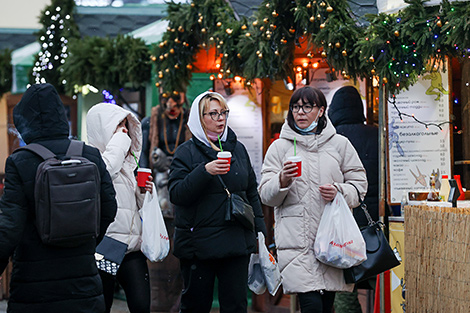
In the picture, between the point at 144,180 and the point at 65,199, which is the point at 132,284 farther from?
the point at 65,199

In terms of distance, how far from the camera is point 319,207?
4.84 m

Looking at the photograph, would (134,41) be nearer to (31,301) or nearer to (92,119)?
(92,119)

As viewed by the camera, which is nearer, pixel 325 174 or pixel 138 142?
pixel 325 174

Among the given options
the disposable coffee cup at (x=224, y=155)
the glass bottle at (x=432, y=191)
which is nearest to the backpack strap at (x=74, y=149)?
the disposable coffee cup at (x=224, y=155)

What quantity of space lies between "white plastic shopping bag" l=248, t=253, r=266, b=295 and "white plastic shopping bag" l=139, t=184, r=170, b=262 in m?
0.59

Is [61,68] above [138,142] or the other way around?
above

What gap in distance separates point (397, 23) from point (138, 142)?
2.26 metres

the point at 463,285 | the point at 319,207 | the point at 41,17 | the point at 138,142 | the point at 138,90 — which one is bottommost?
the point at 463,285

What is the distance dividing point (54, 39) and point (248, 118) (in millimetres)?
3565

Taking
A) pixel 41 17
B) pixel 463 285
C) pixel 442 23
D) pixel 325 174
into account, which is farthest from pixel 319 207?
pixel 41 17

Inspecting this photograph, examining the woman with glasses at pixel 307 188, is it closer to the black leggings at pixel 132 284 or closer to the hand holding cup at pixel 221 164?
the hand holding cup at pixel 221 164

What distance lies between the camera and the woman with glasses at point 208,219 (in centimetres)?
480

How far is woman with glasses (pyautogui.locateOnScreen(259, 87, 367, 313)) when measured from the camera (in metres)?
4.76

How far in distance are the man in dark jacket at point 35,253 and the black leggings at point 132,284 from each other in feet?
4.13
